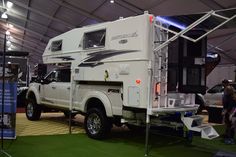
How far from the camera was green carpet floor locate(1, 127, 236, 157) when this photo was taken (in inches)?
271

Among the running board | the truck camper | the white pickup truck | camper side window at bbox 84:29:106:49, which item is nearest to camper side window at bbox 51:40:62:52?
the white pickup truck

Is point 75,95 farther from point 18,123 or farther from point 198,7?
point 198,7

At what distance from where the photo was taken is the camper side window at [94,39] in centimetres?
829

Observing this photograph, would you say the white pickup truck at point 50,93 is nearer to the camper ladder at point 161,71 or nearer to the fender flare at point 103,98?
the fender flare at point 103,98

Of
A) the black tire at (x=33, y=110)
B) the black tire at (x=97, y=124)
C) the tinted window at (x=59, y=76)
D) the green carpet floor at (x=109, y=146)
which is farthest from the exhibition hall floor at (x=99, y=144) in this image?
the tinted window at (x=59, y=76)

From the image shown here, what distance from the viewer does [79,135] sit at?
8.87 m

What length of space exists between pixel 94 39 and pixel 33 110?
13.0 feet

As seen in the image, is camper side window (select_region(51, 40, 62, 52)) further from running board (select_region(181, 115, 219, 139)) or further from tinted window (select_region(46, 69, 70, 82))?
running board (select_region(181, 115, 219, 139))

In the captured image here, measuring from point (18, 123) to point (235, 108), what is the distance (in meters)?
6.35

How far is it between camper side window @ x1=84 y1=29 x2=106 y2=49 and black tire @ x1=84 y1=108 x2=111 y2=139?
160 cm

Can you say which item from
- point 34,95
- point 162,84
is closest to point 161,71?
point 162,84

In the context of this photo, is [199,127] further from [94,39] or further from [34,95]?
[34,95]

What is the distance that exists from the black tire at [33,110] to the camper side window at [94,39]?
347 cm

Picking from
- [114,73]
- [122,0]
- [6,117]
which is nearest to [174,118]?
[114,73]
